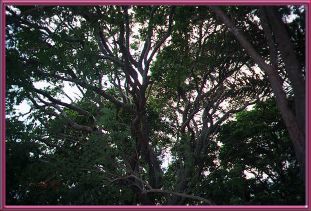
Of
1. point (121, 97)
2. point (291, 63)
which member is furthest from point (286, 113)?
point (121, 97)

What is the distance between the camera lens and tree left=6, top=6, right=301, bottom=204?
24.6ft

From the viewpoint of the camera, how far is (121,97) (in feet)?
33.7

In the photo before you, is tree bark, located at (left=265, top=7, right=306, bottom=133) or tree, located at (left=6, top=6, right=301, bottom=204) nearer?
tree bark, located at (left=265, top=7, right=306, bottom=133)

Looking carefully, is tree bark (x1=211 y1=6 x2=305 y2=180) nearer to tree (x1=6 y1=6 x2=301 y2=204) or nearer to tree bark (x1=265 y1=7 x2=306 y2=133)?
tree bark (x1=265 y1=7 x2=306 y2=133)

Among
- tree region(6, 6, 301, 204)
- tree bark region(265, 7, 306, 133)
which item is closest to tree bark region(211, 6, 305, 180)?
tree bark region(265, 7, 306, 133)

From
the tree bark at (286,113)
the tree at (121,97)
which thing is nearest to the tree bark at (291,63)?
the tree bark at (286,113)

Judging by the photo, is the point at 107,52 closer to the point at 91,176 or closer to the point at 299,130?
the point at 91,176

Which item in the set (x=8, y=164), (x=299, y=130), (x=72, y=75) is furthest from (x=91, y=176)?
(x=299, y=130)

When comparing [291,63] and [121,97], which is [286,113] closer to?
[291,63]

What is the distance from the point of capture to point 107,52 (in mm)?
9109

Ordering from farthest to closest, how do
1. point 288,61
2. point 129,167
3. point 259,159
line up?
point 259,159
point 129,167
point 288,61

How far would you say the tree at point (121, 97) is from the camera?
7512 millimetres

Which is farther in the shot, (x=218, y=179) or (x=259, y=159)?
(x=259, y=159)

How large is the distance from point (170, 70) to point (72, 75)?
2551 millimetres
